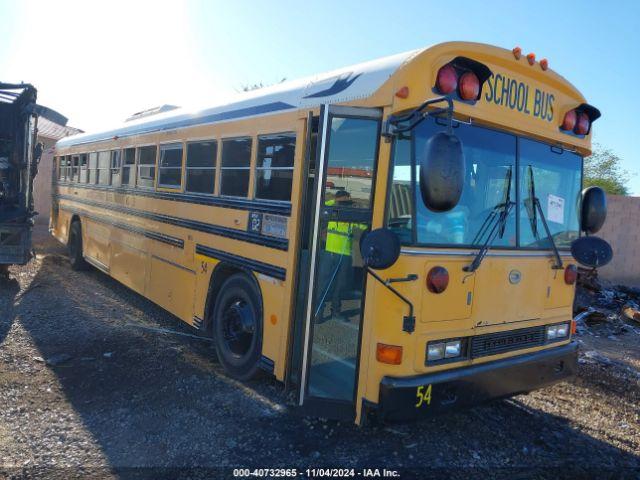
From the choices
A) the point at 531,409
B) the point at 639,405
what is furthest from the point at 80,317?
the point at 639,405

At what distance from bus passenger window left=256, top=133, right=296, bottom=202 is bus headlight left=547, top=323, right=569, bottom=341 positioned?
2219 mm

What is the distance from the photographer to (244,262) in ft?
14.4

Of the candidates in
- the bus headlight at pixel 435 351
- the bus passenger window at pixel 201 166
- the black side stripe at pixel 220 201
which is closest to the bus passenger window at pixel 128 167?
the black side stripe at pixel 220 201

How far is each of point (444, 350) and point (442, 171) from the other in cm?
123

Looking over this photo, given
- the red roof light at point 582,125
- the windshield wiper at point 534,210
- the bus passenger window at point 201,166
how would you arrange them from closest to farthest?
the windshield wiper at point 534,210
the red roof light at point 582,125
the bus passenger window at point 201,166

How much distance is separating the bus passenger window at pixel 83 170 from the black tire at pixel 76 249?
33.6 inches

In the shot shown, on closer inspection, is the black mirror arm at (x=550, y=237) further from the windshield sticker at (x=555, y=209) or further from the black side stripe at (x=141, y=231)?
the black side stripe at (x=141, y=231)

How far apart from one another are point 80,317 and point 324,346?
400cm

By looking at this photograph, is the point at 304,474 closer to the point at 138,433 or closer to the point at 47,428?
the point at 138,433

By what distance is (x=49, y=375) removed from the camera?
4500mm

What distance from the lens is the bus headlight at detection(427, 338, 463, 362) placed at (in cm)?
318

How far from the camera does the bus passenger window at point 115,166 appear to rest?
7055 mm

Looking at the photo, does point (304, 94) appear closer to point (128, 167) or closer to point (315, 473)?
point (315, 473)

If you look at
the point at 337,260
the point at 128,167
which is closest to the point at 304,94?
the point at 337,260
